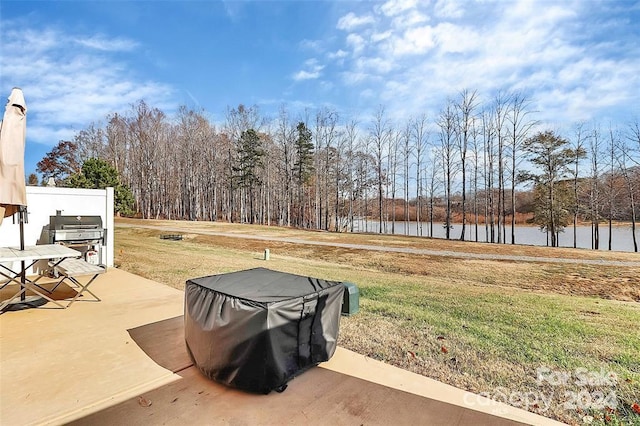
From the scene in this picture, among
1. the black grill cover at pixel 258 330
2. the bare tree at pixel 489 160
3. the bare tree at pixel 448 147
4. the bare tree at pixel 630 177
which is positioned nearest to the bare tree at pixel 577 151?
the bare tree at pixel 630 177

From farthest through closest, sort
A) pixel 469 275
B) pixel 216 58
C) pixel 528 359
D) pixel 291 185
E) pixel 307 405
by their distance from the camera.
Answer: pixel 291 185, pixel 216 58, pixel 469 275, pixel 528 359, pixel 307 405

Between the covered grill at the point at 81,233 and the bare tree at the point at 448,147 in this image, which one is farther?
the bare tree at the point at 448,147

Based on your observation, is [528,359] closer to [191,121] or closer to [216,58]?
[216,58]

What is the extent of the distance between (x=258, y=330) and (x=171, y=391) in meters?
0.75

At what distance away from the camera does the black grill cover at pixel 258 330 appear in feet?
6.12

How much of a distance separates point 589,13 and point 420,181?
1794 cm

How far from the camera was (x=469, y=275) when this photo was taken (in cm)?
808

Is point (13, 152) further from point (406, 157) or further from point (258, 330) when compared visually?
point (406, 157)

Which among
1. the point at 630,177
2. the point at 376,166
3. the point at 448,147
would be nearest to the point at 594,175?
the point at 630,177

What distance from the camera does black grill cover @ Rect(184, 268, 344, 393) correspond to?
187 cm

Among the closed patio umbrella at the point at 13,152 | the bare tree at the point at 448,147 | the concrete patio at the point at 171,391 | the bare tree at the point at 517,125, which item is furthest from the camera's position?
the bare tree at the point at 448,147

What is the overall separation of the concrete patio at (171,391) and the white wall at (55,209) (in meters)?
3.19

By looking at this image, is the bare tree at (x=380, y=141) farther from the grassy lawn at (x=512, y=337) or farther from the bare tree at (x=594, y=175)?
the grassy lawn at (x=512, y=337)

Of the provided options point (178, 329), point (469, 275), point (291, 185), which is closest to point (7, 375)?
point (178, 329)
